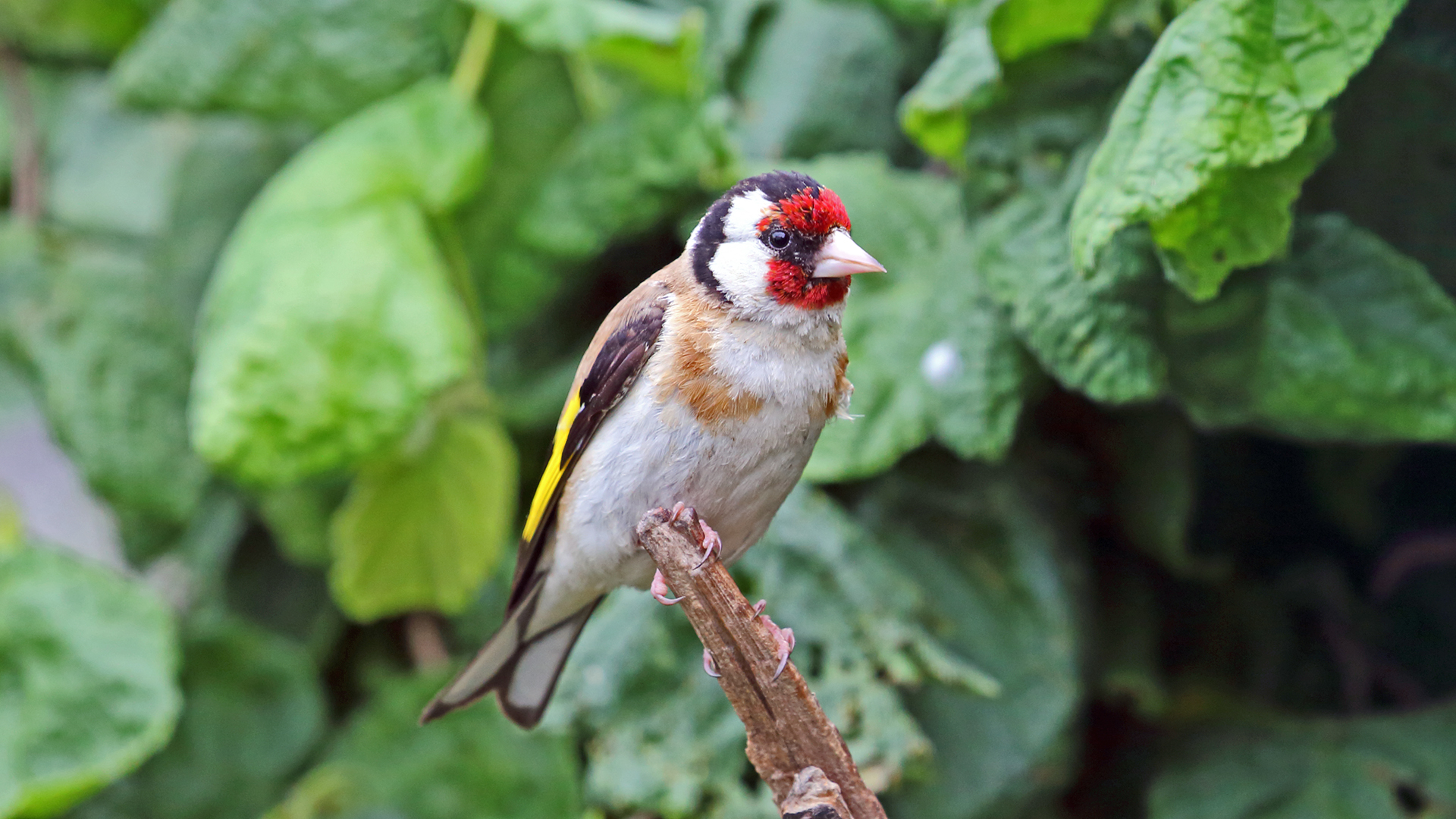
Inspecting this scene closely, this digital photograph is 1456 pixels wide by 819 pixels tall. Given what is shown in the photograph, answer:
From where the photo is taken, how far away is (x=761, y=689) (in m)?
1.10

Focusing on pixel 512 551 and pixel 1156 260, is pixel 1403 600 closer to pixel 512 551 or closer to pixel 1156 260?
pixel 1156 260

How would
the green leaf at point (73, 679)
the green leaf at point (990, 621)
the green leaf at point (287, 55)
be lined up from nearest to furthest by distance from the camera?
the green leaf at point (990, 621) → the green leaf at point (73, 679) → the green leaf at point (287, 55)

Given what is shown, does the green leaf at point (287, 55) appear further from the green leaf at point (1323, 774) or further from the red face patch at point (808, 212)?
the green leaf at point (1323, 774)

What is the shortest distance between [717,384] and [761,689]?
282 mm

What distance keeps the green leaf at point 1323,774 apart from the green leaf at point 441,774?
1038mm

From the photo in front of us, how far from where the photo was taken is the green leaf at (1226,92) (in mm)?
1211

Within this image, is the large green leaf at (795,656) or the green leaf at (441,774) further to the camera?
the green leaf at (441,774)

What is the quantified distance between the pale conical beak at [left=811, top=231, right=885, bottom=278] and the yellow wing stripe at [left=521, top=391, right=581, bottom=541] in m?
0.29

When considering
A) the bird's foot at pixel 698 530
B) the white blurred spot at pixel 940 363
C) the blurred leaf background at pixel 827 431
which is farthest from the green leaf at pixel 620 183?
the bird's foot at pixel 698 530

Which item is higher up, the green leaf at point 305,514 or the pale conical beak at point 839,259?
the pale conical beak at point 839,259

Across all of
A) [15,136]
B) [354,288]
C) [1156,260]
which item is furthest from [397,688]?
[1156,260]

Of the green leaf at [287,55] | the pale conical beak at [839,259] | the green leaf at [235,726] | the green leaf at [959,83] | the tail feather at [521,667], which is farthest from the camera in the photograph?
the green leaf at [235,726]

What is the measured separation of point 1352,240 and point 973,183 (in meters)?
0.50

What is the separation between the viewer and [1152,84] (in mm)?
1263
